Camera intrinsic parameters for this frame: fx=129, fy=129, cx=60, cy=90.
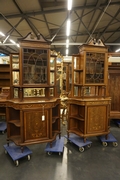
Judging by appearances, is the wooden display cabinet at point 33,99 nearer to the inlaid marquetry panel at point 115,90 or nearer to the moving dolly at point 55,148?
the moving dolly at point 55,148

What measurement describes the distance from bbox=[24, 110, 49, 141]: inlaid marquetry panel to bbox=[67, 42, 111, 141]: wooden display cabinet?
0.79m

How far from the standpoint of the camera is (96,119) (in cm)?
292

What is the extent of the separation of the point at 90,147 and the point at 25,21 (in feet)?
16.2

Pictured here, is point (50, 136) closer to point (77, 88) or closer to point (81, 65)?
point (77, 88)

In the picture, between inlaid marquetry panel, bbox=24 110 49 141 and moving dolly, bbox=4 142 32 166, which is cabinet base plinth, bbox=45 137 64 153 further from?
moving dolly, bbox=4 142 32 166

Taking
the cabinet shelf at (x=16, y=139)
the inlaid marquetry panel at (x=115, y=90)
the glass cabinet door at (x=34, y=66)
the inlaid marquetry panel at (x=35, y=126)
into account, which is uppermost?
the glass cabinet door at (x=34, y=66)

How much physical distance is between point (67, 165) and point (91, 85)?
65.6 inches

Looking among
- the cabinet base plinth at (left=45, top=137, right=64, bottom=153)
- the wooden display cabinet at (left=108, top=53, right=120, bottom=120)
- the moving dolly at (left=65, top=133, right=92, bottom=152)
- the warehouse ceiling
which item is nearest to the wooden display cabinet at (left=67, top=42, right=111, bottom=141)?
the moving dolly at (left=65, top=133, right=92, bottom=152)

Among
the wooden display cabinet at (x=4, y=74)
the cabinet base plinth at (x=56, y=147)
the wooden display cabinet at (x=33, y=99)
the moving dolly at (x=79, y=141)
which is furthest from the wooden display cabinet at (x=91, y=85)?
the wooden display cabinet at (x=4, y=74)

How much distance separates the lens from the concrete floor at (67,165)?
204 cm

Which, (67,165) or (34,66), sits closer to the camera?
(67,165)

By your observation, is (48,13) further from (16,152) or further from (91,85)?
(16,152)

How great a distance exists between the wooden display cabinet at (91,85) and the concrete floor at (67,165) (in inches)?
16.2

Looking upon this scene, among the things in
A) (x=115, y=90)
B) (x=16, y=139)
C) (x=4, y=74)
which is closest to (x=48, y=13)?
(x=4, y=74)
